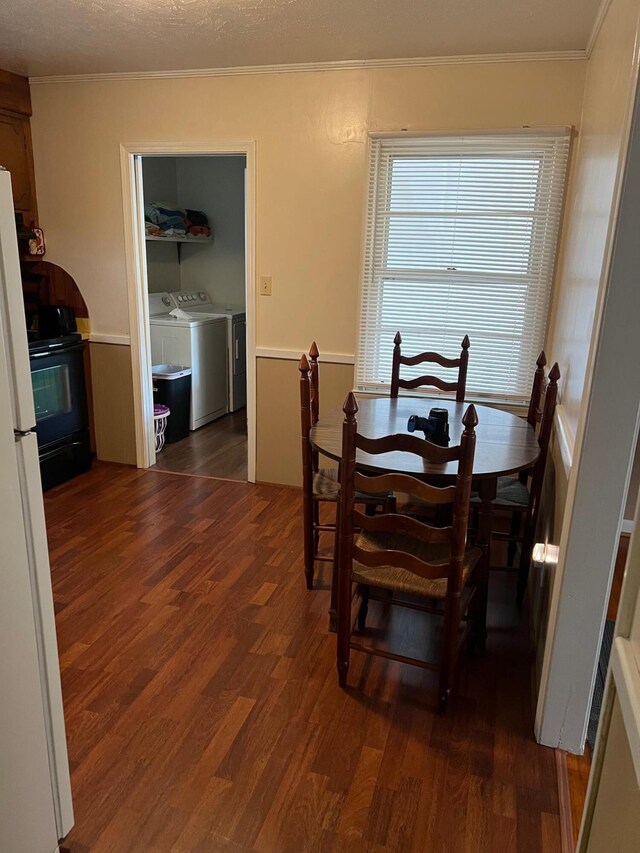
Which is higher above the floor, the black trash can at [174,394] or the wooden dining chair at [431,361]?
the wooden dining chair at [431,361]

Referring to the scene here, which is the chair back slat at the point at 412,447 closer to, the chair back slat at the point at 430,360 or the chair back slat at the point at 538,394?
the chair back slat at the point at 538,394

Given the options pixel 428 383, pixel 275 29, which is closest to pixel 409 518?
pixel 428 383

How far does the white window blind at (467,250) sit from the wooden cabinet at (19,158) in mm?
2238

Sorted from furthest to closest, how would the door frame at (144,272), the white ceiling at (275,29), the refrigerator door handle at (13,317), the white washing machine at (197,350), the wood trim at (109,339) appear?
the white washing machine at (197,350) < the wood trim at (109,339) < the door frame at (144,272) < the white ceiling at (275,29) < the refrigerator door handle at (13,317)

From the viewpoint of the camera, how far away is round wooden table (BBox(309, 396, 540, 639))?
212cm

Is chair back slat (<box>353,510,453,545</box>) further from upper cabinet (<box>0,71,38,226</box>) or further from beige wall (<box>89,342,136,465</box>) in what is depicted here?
upper cabinet (<box>0,71,38,226</box>)

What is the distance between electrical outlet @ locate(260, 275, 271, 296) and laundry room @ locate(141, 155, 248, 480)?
123 cm

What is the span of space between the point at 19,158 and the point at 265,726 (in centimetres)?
367

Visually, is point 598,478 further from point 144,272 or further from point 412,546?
point 144,272

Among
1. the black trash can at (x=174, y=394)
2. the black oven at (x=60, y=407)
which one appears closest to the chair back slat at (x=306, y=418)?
the black oven at (x=60, y=407)

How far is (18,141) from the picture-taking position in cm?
378

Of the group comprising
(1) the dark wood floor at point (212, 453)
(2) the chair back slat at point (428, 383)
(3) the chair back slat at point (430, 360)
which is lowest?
(1) the dark wood floor at point (212, 453)

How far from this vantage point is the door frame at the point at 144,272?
3.59 metres

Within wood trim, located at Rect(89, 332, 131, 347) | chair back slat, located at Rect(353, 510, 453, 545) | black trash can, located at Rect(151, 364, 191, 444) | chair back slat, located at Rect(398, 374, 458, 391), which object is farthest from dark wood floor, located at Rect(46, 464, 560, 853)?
black trash can, located at Rect(151, 364, 191, 444)
